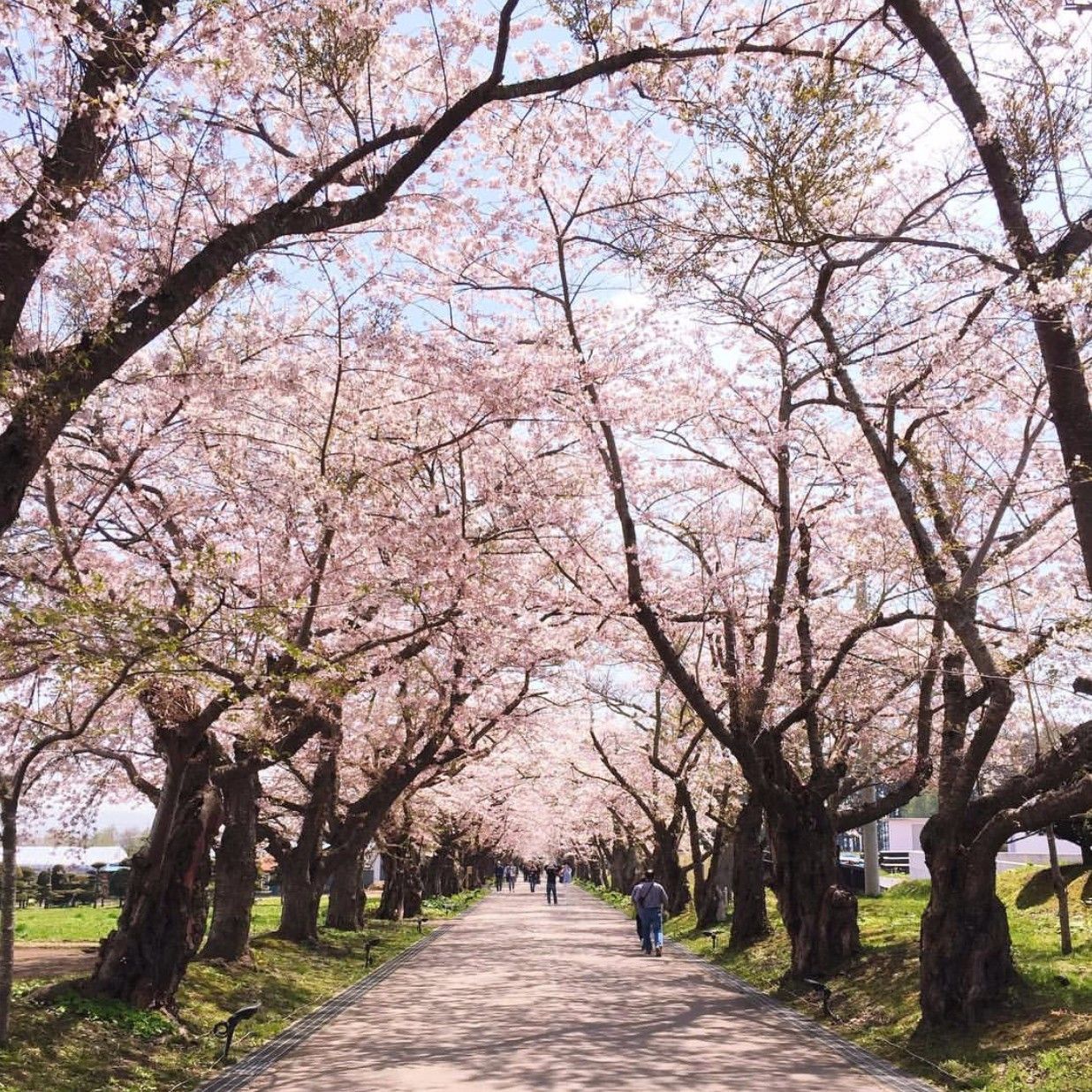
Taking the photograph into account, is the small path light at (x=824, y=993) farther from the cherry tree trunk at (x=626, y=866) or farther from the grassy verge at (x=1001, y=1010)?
the cherry tree trunk at (x=626, y=866)

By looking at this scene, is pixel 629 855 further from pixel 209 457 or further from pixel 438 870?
pixel 209 457

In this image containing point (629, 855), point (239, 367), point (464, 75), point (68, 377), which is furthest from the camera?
point (629, 855)

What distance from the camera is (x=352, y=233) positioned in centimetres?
859

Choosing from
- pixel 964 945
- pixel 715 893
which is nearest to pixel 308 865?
pixel 715 893

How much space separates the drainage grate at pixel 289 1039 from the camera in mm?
8633

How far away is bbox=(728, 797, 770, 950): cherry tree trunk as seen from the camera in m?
19.2

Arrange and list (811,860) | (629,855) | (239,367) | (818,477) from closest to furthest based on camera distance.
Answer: (239,367) → (811,860) → (818,477) → (629,855)

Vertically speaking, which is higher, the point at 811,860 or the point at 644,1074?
the point at 811,860

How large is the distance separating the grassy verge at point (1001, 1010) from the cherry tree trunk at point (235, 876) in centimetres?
783

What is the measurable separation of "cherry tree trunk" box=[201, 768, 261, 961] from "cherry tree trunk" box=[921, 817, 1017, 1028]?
10058 mm

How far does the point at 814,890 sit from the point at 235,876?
8.84 metres

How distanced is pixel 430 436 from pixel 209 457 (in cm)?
309

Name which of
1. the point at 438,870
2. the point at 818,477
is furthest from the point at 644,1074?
the point at 438,870

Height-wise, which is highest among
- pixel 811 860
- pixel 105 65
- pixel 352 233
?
pixel 352 233
